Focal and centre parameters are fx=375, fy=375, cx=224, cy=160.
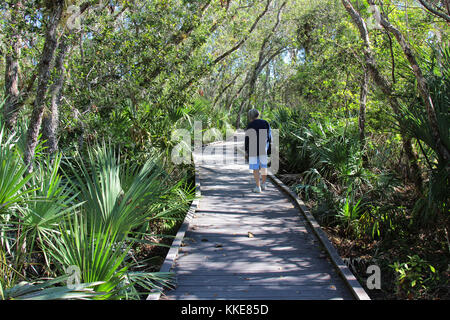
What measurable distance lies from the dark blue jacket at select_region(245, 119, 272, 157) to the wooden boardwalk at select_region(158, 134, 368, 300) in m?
1.04

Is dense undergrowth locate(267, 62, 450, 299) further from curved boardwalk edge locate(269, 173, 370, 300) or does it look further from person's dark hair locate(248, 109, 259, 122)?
person's dark hair locate(248, 109, 259, 122)

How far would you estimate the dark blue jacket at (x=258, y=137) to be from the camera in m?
7.77

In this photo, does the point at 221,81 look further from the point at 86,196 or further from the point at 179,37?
the point at 86,196

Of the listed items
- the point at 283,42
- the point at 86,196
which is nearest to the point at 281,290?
the point at 86,196

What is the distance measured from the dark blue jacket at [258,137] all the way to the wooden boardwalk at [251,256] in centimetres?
104

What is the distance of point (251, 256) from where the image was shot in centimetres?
514

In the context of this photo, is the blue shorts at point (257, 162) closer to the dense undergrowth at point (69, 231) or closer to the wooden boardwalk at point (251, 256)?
the wooden boardwalk at point (251, 256)

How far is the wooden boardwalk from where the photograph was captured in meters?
4.22

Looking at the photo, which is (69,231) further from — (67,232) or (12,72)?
(12,72)
